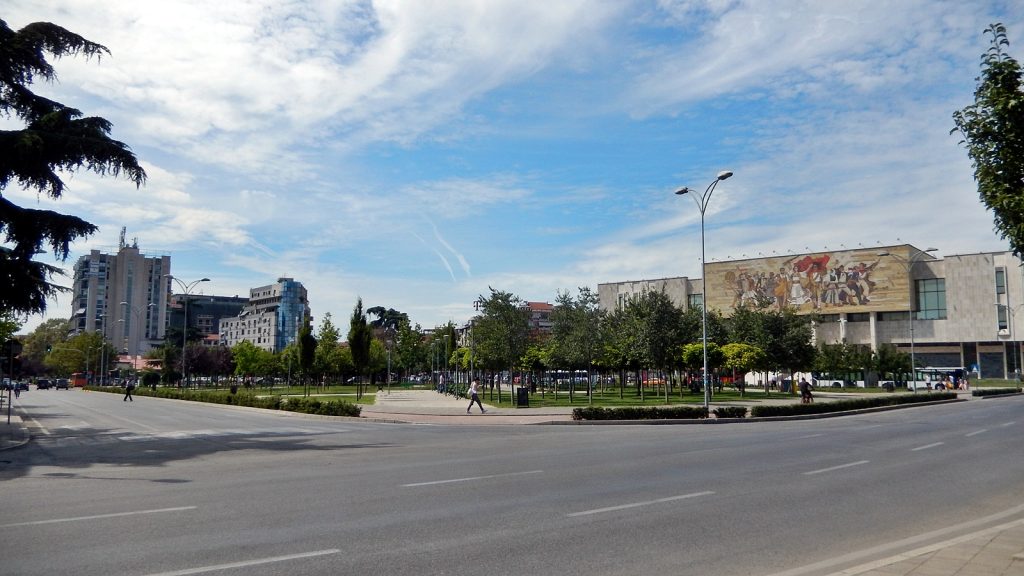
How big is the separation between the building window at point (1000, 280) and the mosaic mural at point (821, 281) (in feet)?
33.5

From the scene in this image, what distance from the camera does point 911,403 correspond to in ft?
139

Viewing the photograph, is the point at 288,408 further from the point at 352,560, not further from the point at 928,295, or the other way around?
the point at 928,295

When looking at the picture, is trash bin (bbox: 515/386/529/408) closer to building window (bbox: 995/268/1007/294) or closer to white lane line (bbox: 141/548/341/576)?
white lane line (bbox: 141/548/341/576)

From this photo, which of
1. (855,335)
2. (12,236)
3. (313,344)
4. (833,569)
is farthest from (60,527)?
(855,335)

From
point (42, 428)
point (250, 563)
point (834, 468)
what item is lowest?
point (42, 428)

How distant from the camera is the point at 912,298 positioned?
9856 centimetres

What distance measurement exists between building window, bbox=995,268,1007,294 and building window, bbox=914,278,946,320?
609 cm

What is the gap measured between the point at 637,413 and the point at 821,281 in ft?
284

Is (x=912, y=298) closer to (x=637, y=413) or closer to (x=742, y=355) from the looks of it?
(x=742, y=355)

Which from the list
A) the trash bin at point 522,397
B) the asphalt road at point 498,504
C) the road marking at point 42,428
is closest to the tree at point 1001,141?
the asphalt road at point 498,504

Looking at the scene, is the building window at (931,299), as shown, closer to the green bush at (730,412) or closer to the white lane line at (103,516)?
the green bush at (730,412)

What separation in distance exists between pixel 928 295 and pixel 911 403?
65.9 metres

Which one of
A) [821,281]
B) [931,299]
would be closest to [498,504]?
[931,299]

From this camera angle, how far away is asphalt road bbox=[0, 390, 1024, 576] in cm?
713
